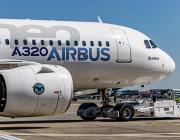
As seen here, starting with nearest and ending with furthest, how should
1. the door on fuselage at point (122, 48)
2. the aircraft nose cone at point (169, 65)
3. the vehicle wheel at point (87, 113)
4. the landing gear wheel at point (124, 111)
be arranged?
the door on fuselage at point (122, 48) < the landing gear wheel at point (124, 111) < the aircraft nose cone at point (169, 65) < the vehicle wheel at point (87, 113)

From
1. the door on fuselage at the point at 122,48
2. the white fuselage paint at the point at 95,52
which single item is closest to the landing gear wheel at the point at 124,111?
the white fuselage paint at the point at 95,52

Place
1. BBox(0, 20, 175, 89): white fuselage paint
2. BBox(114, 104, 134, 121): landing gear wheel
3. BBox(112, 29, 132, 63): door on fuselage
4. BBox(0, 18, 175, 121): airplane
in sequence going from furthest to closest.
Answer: BBox(114, 104, 134, 121): landing gear wheel
BBox(112, 29, 132, 63): door on fuselage
BBox(0, 20, 175, 89): white fuselage paint
BBox(0, 18, 175, 121): airplane

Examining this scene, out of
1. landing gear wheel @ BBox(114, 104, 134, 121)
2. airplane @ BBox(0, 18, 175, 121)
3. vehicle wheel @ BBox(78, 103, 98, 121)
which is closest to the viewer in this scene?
airplane @ BBox(0, 18, 175, 121)

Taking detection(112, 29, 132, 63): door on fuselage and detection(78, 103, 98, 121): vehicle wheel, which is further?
detection(78, 103, 98, 121): vehicle wheel

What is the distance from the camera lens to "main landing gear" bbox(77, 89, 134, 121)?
80.9 feet

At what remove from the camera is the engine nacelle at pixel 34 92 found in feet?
57.1

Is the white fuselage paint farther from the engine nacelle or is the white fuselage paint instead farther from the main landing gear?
the engine nacelle

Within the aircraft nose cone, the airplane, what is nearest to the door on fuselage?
the airplane

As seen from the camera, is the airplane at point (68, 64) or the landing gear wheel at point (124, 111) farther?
the landing gear wheel at point (124, 111)

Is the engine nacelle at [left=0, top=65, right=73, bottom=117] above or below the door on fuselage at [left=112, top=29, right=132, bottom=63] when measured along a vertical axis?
below

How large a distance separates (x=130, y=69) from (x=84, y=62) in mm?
2781

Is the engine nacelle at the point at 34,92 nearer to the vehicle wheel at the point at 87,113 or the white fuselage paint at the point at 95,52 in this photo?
the white fuselage paint at the point at 95,52

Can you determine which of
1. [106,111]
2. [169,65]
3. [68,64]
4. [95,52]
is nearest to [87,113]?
[106,111]

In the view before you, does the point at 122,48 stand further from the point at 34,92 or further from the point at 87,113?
the point at 34,92
